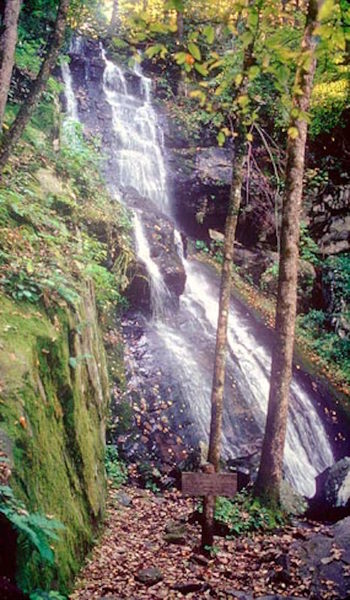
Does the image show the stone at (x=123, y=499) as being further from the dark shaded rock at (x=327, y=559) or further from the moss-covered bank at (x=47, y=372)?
the dark shaded rock at (x=327, y=559)

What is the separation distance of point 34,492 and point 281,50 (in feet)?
11.9

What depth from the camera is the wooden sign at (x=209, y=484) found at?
5891mm

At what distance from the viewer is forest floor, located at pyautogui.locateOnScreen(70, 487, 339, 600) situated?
4703mm

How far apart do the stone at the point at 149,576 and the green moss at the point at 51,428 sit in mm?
670

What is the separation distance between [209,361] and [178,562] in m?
6.40

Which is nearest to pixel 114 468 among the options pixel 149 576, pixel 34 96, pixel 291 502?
pixel 291 502

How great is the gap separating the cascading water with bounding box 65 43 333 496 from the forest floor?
3035mm

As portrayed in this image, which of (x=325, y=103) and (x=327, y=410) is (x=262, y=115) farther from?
(x=327, y=410)

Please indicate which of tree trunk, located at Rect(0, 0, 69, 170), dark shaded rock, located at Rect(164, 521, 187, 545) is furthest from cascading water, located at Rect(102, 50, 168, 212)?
dark shaded rock, located at Rect(164, 521, 187, 545)

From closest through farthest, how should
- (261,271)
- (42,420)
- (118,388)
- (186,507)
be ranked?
(42,420) < (186,507) < (118,388) < (261,271)

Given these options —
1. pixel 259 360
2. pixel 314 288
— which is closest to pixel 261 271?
pixel 314 288

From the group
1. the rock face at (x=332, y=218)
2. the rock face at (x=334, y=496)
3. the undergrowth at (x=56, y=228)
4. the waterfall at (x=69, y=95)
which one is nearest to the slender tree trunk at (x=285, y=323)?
the rock face at (x=334, y=496)

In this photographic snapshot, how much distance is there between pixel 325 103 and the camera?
16844 mm

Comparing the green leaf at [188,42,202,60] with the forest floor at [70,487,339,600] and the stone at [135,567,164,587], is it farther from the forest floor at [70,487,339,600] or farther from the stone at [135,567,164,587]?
the stone at [135,567,164,587]
